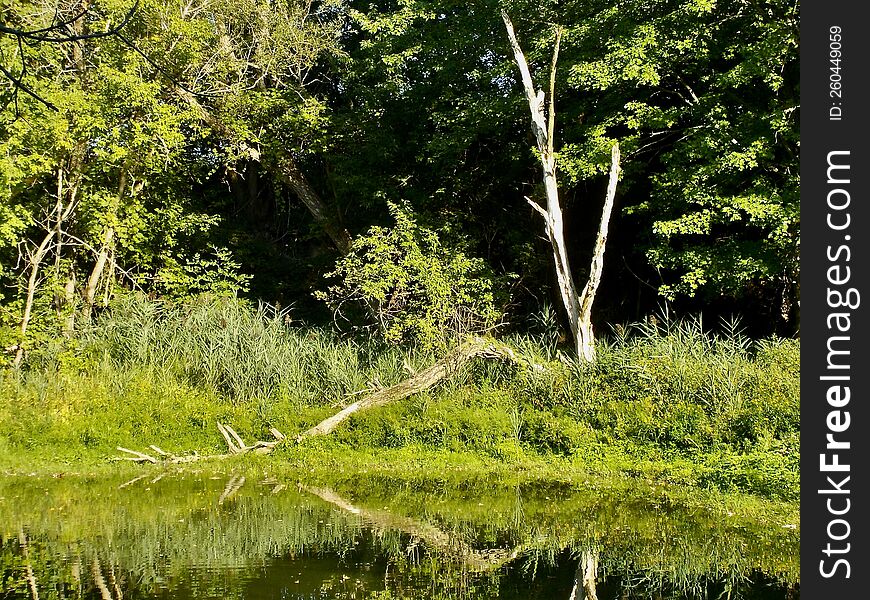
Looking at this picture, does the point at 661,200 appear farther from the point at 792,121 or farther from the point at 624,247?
the point at 624,247

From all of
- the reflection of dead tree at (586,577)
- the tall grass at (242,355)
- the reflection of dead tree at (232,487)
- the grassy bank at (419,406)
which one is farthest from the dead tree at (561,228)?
the reflection of dead tree at (586,577)

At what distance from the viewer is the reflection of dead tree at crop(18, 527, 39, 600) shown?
6208 millimetres

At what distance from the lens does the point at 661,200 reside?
12.8m

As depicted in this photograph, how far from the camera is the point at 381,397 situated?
1132 cm

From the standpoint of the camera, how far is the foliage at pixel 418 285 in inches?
546

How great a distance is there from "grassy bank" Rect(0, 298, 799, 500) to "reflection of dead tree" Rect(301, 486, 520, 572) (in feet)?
5.53

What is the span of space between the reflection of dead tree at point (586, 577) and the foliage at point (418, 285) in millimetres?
6428

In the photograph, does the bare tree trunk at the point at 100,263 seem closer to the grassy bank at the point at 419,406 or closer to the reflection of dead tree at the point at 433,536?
the grassy bank at the point at 419,406

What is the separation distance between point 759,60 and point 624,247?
16.8ft

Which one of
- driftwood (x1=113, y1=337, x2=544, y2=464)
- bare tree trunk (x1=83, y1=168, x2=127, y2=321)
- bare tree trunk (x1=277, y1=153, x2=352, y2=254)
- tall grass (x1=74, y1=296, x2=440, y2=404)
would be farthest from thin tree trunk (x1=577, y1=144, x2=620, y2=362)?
bare tree trunk (x1=83, y1=168, x2=127, y2=321)

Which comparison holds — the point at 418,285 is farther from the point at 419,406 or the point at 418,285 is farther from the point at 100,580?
the point at 100,580

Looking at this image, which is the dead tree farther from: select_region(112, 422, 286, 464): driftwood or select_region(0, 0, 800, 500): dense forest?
select_region(112, 422, 286, 464): driftwood

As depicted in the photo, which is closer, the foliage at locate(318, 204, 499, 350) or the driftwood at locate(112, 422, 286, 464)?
the driftwood at locate(112, 422, 286, 464)

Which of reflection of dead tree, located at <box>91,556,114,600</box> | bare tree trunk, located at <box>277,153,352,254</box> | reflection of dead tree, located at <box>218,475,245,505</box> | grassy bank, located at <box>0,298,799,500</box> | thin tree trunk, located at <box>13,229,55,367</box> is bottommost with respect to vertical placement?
reflection of dead tree, located at <box>91,556,114,600</box>
